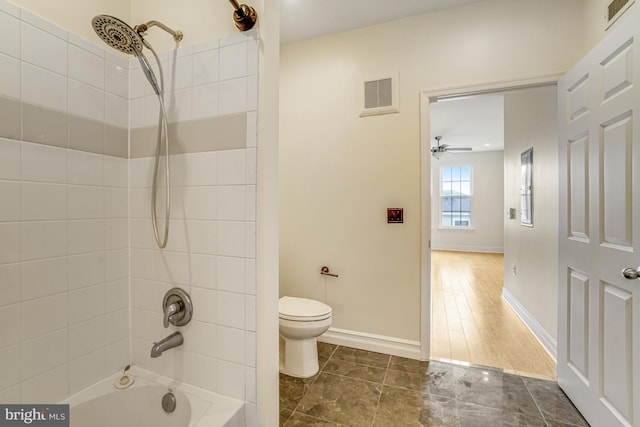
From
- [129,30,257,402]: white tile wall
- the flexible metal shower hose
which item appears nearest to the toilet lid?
[129,30,257,402]: white tile wall

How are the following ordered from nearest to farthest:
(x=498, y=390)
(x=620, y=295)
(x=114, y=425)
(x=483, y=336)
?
(x=114, y=425) < (x=620, y=295) < (x=498, y=390) < (x=483, y=336)

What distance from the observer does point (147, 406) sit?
1.24 meters

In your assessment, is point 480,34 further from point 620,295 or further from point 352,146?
point 620,295

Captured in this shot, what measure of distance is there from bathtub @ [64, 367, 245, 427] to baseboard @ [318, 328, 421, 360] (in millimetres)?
1360

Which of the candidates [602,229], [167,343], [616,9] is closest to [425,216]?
[602,229]

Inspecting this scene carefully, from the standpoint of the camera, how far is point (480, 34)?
2.02 meters

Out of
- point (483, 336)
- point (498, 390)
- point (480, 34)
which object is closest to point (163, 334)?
point (498, 390)

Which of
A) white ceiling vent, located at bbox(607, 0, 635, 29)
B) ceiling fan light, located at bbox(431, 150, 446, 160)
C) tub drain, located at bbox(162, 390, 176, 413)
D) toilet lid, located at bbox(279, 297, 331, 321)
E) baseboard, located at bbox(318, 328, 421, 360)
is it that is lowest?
baseboard, located at bbox(318, 328, 421, 360)

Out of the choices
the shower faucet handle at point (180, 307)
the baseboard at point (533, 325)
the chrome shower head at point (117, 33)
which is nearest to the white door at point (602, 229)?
the baseboard at point (533, 325)

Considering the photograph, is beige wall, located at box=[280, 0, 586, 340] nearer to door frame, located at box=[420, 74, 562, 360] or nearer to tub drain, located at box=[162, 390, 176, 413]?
door frame, located at box=[420, 74, 562, 360]

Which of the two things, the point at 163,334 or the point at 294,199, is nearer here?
the point at 163,334

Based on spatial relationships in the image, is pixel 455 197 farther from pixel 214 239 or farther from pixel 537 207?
pixel 214 239

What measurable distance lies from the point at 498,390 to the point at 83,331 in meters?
2.35

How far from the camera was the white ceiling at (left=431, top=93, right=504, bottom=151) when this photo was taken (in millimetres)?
3955
